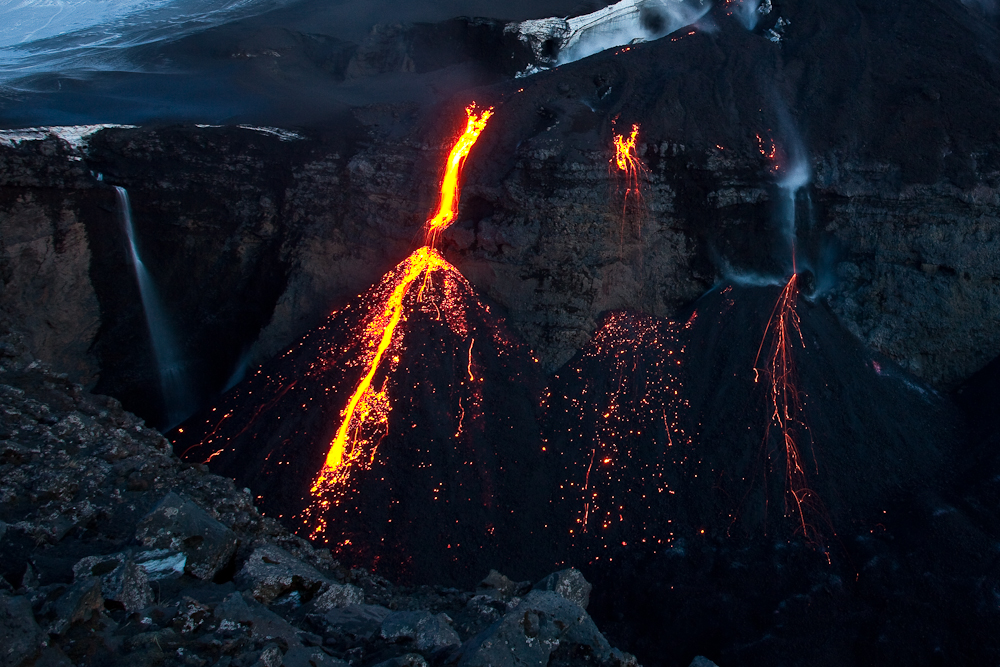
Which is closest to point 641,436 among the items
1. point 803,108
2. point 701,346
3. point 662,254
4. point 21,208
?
point 701,346

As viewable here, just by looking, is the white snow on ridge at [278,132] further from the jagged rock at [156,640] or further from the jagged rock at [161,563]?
the jagged rock at [156,640]

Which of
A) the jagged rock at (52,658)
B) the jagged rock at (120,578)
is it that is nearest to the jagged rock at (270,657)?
the jagged rock at (120,578)

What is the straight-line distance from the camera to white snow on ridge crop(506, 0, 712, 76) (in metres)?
19.9

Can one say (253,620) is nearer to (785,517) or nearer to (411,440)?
(411,440)

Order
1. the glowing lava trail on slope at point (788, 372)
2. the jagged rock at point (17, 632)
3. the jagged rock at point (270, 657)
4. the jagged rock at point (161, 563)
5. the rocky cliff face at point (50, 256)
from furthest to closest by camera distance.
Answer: the rocky cliff face at point (50, 256) → the glowing lava trail on slope at point (788, 372) → the jagged rock at point (161, 563) → the jagged rock at point (270, 657) → the jagged rock at point (17, 632)

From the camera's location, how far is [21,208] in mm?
12875

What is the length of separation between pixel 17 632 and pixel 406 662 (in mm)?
2252

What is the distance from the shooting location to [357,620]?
564cm

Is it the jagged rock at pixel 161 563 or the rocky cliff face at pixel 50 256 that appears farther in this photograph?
the rocky cliff face at pixel 50 256

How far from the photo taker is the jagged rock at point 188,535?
5.42 metres

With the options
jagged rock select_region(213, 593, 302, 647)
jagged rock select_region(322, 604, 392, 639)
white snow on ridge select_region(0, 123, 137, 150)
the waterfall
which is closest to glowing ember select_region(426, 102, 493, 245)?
the waterfall

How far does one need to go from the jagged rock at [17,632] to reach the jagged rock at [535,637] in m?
2.55

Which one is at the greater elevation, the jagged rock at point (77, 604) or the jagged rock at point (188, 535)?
the jagged rock at point (77, 604)

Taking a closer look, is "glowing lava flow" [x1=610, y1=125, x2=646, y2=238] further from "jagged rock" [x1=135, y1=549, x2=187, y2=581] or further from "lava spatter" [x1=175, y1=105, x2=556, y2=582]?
"jagged rock" [x1=135, y1=549, x2=187, y2=581]
